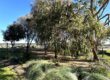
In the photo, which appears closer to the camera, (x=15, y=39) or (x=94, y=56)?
(x=94, y=56)

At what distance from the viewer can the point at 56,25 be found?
21.3 meters

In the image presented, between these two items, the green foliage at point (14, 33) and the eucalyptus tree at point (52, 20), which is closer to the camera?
the eucalyptus tree at point (52, 20)

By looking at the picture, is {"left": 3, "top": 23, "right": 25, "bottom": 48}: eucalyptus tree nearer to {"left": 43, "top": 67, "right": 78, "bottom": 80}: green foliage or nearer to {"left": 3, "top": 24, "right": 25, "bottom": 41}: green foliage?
{"left": 3, "top": 24, "right": 25, "bottom": 41}: green foliage

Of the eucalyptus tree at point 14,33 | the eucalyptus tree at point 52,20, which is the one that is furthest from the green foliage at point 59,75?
the eucalyptus tree at point 14,33

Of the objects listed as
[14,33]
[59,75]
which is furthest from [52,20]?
[14,33]

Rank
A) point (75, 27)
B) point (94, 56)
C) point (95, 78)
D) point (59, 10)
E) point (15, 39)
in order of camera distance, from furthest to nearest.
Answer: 1. point (15, 39)
2. point (94, 56)
3. point (59, 10)
4. point (75, 27)
5. point (95, 78)

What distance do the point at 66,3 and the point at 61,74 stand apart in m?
13.6

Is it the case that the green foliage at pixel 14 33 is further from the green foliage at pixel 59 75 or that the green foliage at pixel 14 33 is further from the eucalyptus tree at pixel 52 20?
the green foliage at pixel 59 75

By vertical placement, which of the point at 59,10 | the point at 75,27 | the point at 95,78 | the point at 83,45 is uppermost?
the point at 59,10

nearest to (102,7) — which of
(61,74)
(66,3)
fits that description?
(66,3)

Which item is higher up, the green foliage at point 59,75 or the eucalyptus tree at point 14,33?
the eucalyptus tree at point 14,33

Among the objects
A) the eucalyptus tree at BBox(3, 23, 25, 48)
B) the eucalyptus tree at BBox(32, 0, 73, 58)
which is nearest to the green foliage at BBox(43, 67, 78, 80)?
the eucalyptus tree at BBox(32, 0, 73, 58)

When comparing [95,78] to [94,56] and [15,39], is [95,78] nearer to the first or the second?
[94,56]

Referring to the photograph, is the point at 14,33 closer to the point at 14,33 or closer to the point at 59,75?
the point at 14,33
